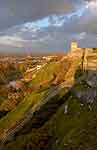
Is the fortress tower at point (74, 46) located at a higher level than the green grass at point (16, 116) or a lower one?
higher

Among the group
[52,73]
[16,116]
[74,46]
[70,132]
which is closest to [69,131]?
[70,132]

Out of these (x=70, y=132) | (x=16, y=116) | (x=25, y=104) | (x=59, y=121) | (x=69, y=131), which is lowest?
(x=16, y=116)

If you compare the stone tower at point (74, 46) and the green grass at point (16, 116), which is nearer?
the green grass at point (16, 116)

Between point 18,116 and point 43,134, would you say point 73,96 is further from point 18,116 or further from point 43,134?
point 43,134

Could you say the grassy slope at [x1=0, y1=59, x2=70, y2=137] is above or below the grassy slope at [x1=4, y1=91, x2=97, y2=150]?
below

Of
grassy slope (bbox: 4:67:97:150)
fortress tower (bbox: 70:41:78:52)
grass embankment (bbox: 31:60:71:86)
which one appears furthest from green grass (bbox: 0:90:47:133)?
fortress tower (bbox: 70:41:78:52)

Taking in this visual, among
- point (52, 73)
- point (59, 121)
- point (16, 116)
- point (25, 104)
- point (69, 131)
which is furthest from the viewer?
point (52, 73)

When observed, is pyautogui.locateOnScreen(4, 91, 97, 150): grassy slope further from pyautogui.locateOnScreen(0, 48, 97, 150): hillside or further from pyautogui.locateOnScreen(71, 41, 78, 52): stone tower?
pyautogui.locateOnScreen(71, 41, 78, 52): stone tower

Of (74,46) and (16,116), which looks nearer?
(16,116)

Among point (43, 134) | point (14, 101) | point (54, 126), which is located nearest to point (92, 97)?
point (54, 126)

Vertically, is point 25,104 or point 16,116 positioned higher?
point 25,104

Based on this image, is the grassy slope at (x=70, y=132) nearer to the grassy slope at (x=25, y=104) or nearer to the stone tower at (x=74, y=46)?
the grassy slope at (x=25, y=104)

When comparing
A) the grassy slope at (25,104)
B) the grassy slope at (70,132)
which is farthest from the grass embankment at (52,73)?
the grassy slope at (70,132)

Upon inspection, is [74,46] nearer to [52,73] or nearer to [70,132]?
[52,73]
